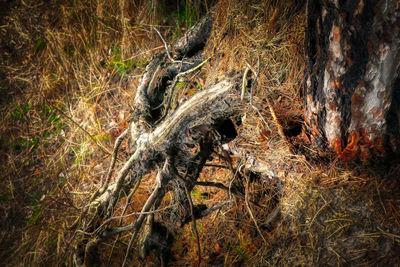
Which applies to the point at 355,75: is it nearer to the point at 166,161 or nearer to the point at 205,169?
the point at 166,161

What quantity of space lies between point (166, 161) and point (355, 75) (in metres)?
1.19

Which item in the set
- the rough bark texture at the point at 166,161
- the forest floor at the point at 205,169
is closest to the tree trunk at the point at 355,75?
the forest floor at the point at 205,169

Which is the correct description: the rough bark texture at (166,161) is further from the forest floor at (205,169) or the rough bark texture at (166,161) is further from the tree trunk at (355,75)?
the tree trunk at (355,75)

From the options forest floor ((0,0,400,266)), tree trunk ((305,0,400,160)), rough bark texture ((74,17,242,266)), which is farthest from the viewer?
rough bark texture ((74,17,242,266))

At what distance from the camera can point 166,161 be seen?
1.70m

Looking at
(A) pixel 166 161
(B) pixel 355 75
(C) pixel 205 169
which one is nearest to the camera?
(B) pixel 355 75

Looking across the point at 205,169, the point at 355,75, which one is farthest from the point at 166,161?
the point at 355,75

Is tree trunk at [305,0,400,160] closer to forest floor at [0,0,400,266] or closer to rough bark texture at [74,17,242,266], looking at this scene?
forest floor at [0,0,400,266]

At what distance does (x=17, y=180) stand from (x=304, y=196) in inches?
124

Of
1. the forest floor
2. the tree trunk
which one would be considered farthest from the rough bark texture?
the tree trunk

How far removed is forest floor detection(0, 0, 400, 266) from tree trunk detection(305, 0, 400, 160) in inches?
6.7

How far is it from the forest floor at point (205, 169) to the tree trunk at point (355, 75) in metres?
0.17

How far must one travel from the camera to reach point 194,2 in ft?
8.62

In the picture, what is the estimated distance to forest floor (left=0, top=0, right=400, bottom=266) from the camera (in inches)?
51.5
